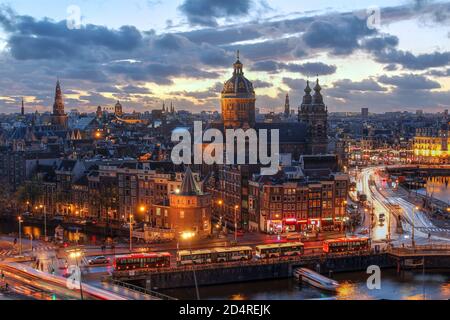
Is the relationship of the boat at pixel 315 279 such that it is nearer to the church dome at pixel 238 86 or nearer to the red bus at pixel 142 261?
the red bus at pixel 142 261

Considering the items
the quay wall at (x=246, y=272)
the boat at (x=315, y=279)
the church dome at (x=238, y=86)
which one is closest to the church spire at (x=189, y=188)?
the quay wall at (x=246, y=272)

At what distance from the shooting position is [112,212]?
183 ft

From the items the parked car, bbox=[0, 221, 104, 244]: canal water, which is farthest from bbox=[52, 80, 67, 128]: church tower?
the parked car

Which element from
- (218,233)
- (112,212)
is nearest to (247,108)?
(112,212)

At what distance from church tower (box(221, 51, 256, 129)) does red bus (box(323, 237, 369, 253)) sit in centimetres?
2561

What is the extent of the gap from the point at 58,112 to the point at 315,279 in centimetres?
8286

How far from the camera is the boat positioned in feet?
117

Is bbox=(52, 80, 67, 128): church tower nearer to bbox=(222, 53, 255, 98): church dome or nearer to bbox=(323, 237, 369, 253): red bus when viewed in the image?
bbox=(222, 53, 255, 98): church dome

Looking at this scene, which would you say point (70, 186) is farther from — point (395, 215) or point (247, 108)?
point (395, 215)

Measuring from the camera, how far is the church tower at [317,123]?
2623 inches

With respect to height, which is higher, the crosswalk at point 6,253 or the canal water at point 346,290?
the crosswalk at point 6,253

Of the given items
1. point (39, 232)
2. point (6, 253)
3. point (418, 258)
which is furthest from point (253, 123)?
point (6, 253)

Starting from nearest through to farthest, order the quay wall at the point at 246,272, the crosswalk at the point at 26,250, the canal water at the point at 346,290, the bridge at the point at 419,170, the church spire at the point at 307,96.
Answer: the canal water at the point at 346,290
the quay wall at the point at 246,272
the crosswalk at the point at 26,250
the church spire at the point at 307,96
the bridge at the point at 419,170
